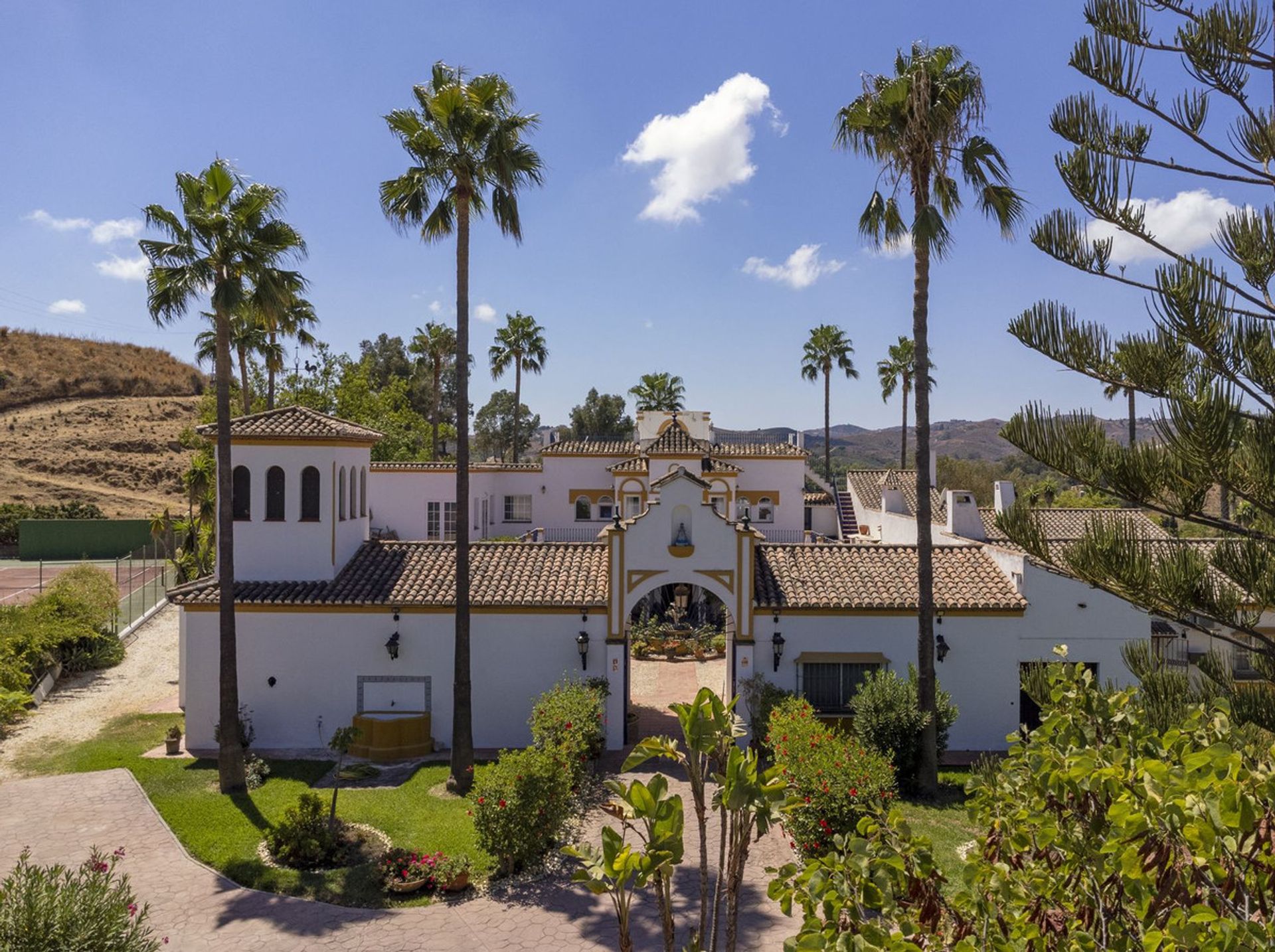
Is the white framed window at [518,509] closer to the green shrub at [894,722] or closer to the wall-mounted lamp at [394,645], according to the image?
the wall-mounted lamp at [394,645]

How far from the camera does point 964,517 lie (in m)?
25.9

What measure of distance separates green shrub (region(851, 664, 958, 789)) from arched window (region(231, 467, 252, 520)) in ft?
49.2

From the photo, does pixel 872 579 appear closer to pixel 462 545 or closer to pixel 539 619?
pixel 539 619

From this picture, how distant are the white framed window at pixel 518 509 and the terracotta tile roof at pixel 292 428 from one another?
2076 centimetres

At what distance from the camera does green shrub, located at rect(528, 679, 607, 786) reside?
→ 14.4 metres

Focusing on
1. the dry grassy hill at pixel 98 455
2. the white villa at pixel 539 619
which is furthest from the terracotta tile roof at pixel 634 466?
the dry grassy hill at pixel 98 455

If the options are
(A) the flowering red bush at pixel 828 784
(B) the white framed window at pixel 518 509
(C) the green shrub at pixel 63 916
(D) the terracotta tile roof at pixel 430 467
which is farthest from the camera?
(B) the white framed window at pixel 518 509

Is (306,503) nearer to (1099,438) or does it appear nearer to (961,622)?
(961,622)

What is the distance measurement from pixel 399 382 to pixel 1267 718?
5290 centimetres

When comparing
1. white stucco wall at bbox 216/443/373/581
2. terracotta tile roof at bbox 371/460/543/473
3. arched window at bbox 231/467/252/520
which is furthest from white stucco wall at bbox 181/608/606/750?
terracotta tile roof at bbox 371/460/543/473

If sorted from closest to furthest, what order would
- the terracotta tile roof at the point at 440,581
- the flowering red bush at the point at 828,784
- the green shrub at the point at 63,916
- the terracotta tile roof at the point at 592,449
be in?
the green shrub at the point at 63,916 < the flowering red bush at the point at 828,784 < the terracotta tile roof at the point at 440,581 < the terracotta tile roof at the point at 592,449

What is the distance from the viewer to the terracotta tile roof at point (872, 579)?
19000mm

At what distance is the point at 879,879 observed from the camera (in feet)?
12.5

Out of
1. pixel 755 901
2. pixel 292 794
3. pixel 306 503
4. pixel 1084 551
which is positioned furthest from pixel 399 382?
pixel 1084 551
